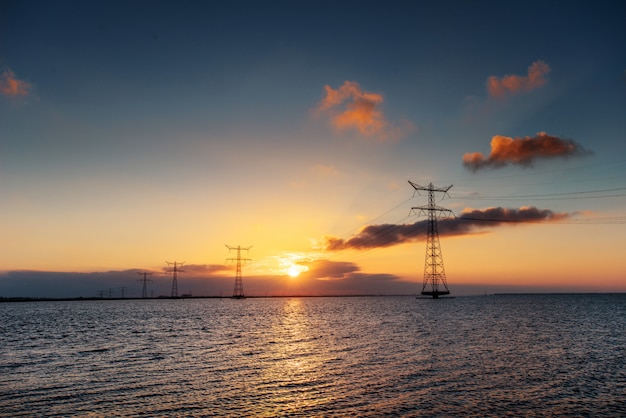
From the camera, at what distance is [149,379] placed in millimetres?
35438

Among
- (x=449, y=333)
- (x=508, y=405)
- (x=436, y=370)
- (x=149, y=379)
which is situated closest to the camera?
(x=508, y=405)

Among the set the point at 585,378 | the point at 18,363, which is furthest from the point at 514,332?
the point at 18,363

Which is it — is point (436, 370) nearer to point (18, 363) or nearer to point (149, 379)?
point (149, 379)

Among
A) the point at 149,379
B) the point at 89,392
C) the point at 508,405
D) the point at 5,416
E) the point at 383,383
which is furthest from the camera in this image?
the point at 149,379

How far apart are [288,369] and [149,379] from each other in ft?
39.8

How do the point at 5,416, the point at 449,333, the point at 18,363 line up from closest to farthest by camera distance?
the point at 5,416, the point at 18,363, the point at 449,333

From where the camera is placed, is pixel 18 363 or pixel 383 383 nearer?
pixel 383 383

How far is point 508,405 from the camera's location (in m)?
27.2

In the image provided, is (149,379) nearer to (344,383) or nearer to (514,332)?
(344,383)

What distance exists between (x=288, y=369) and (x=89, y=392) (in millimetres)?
16610

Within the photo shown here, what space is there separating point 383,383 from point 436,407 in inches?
279

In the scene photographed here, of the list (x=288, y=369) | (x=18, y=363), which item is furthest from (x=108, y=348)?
(x=288, y=369)

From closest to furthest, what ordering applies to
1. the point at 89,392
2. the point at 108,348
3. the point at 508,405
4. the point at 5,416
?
the point at 5,416 < the point at 508,405 < the point at 89,392 < the point at 108,348

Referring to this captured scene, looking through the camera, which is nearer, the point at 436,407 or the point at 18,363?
the point at 436,407
